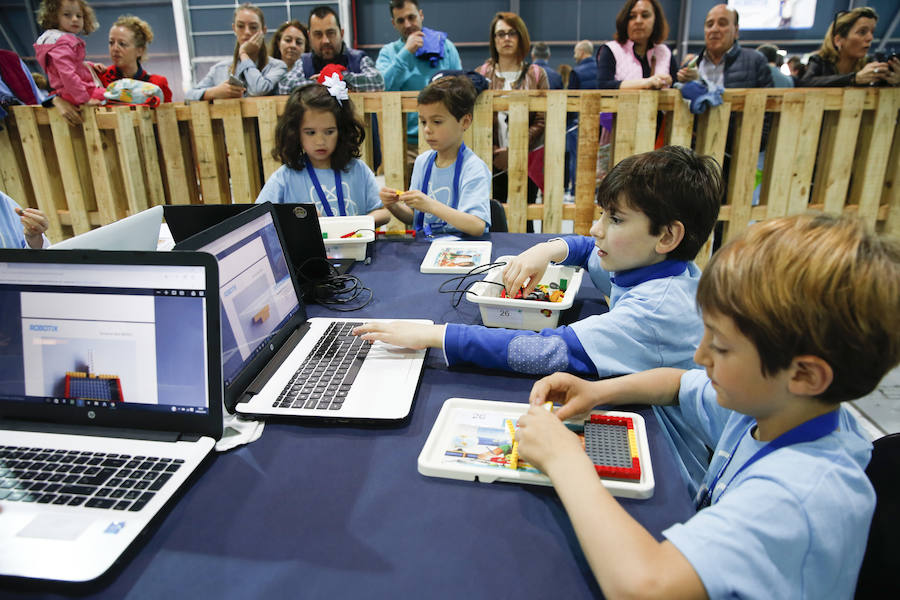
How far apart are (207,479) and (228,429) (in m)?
0.14

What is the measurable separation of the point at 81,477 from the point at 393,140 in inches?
130

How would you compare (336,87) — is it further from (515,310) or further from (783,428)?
(783,428)

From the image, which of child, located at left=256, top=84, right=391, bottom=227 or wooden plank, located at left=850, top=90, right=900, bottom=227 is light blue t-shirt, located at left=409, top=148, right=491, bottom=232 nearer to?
child, located at left=256, top=84, right=391, bottom=227

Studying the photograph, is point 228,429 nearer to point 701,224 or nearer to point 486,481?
point 486,481

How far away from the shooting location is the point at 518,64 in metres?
4.41

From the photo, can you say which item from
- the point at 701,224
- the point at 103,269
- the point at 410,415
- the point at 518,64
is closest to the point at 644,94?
the point at 518,64

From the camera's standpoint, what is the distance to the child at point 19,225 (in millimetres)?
2180

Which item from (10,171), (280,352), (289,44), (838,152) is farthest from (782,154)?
(10,171)

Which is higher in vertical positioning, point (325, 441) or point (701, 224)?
point (701, 224)

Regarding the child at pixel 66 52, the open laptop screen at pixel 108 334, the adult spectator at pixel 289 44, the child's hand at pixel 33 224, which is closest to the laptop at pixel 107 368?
the open laptop screen at pixel 108 334

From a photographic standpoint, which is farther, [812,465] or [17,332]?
[17,332]

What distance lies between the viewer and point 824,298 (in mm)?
754

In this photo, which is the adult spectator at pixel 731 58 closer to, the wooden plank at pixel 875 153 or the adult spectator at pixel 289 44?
the wooden plank at pixel 875 153

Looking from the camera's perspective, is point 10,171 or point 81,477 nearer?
point 81,477
